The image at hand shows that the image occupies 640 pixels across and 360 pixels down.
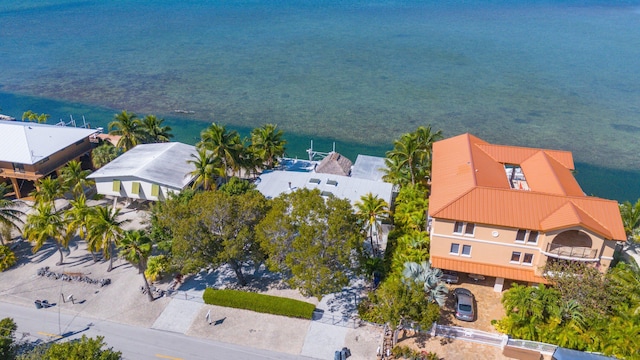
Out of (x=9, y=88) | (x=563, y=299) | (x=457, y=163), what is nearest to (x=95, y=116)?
(x=9, y=88)

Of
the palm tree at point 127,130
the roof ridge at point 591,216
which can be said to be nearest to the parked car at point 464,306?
the roof ridge at point 591,216

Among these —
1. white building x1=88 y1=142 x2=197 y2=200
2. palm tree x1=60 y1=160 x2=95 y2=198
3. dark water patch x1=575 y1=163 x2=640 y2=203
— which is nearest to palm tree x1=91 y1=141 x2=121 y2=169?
white building x1=88 y1=142 x2=197 y2=200

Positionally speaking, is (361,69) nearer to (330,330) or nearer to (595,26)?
(330,330)

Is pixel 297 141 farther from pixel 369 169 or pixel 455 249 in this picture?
pixel 455 249

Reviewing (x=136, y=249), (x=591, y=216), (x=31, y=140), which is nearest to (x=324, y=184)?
(x=136, y=249)

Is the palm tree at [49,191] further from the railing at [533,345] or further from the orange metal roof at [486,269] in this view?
the railing at [533,345]

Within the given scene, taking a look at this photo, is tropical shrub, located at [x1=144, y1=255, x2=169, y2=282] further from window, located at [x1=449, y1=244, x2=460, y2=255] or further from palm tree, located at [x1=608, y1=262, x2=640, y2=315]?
palm tree, located at [x1=608, y1=262, x2=640, y2=315]
